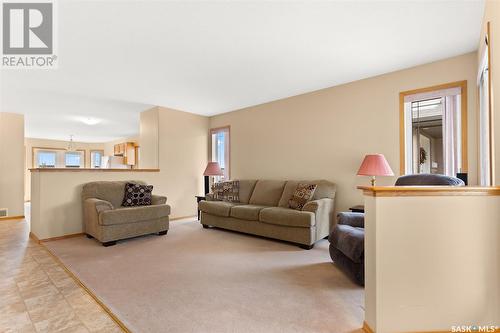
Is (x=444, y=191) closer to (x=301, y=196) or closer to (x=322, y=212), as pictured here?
(x=322, y=212)

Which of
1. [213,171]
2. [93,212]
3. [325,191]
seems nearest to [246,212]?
[325,191]

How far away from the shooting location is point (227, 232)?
14.7 feet

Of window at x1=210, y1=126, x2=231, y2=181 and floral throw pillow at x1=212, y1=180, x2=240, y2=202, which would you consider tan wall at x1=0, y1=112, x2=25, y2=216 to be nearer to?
window at x1=210, y1=126, x2=231, y2=181

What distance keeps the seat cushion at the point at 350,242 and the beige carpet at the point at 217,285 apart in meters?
0.27

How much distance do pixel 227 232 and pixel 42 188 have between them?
299 cm

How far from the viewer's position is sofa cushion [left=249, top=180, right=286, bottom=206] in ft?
15.0

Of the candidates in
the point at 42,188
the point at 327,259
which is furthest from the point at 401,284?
the point at 42,188

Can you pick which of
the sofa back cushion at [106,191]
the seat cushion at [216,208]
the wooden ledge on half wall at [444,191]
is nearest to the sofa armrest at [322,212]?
the seat cushion at [216,208]

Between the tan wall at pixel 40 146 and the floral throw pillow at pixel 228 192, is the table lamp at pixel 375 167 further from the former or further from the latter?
the tan wall at pixel 40 146

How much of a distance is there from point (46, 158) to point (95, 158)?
5.47 ft

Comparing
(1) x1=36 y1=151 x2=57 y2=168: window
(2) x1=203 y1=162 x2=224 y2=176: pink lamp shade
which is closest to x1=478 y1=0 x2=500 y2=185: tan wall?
(2) x1=203 y1=162 x2=224 y2=176: pink lamp shade

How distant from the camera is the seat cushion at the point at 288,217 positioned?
136 inches

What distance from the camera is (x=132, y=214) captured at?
12.6ft

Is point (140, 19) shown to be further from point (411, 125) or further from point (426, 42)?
point (411, 125)
